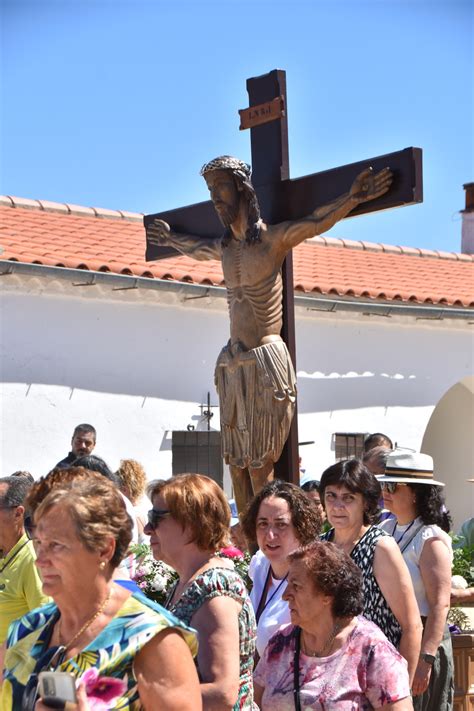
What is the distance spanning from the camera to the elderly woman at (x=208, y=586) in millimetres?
3275

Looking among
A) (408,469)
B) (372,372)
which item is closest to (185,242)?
(408,469)

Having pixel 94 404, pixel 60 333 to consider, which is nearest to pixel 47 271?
pixel 60 333

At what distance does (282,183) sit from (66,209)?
927 centimetres

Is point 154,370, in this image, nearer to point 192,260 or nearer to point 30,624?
point 192,260

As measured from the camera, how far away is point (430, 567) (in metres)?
4.89

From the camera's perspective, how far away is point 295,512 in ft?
14.0

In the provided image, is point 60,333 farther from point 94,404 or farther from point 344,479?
point 344,479

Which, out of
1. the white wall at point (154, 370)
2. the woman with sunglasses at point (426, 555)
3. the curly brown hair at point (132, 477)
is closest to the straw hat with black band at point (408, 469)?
the woman with sunglasses at point (426, 555)

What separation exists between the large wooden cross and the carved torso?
0.11m

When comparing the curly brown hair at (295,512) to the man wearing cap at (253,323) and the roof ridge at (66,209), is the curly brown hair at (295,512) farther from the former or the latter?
the roof ridge at (66,209)

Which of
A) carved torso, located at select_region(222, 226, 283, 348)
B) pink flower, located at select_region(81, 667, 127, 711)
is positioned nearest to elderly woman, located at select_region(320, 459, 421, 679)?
carved torso, located at select_region(222, 226, 283, 348)

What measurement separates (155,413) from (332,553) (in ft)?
29.7

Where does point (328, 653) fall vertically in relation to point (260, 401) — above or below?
below

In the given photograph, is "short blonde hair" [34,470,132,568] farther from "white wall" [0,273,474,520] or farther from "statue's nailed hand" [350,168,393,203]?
"white wall" [0,273,474,520]
